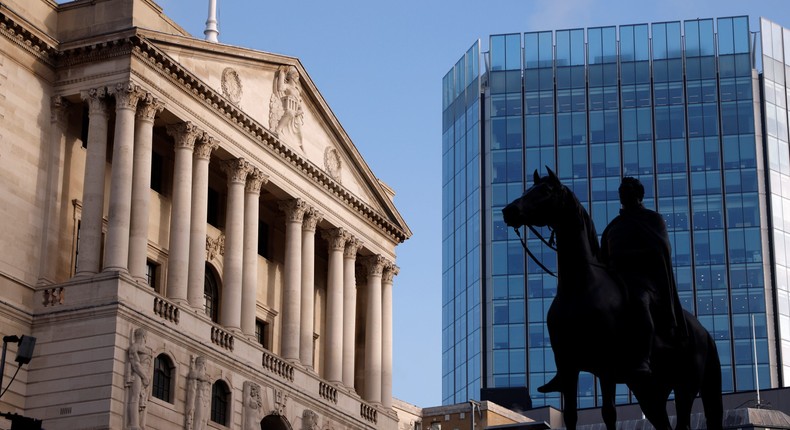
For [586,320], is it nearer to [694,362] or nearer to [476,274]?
[694,362]

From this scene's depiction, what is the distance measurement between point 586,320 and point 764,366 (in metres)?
102

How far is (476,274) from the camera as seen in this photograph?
127 meters

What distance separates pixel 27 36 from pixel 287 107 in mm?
14083

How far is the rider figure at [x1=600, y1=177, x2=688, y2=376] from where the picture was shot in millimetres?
20531

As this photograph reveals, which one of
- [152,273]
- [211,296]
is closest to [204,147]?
[152,273]

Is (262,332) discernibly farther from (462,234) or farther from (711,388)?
(462,234)

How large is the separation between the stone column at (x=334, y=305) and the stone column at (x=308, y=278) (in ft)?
5.73

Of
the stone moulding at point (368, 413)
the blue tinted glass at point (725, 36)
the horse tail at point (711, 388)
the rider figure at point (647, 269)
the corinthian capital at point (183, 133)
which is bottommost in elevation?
the horse tail at point (711, 388)

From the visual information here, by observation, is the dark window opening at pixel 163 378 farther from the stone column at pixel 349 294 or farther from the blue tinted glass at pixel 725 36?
the blue tinted glass at pixel 725 36

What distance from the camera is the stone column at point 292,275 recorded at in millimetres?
66688

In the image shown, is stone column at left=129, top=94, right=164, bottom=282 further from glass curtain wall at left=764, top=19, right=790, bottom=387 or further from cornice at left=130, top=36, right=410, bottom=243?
glass curtain wall at left=764, top=19, right=790, bottom=387

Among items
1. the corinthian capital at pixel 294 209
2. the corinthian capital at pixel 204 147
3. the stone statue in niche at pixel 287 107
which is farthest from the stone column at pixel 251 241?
the corinthian capital at pixel 204 147

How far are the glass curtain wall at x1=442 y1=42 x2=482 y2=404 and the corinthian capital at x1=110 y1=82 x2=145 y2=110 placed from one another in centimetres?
7054

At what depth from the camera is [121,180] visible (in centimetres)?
5606
